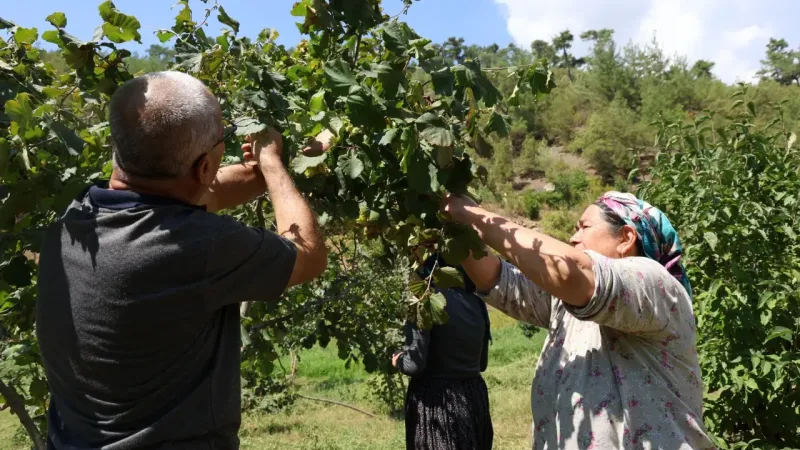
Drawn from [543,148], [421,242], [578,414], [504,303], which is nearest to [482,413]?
[504,303]

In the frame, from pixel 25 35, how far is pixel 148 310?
88 centimetres

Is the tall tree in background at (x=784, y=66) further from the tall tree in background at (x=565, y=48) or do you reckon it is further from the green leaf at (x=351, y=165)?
the green leaf at (x=351, y=165)

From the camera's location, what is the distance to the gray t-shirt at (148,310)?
144cm

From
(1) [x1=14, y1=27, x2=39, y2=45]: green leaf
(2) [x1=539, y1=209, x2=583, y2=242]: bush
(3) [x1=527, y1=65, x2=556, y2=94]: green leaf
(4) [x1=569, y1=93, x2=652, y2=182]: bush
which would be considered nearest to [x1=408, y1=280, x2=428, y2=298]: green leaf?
(3) [x1=527, y1=65, x2=556, y2=94]: green leaf

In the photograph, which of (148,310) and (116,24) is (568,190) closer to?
(116,24)

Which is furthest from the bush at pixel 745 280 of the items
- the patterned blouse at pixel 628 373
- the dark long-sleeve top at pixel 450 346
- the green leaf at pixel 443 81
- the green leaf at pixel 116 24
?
the green leaf at pixel 116 24

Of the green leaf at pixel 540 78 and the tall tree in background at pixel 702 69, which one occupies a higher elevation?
the tall tree in background at pixel 702 69

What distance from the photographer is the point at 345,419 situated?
26.1 feet

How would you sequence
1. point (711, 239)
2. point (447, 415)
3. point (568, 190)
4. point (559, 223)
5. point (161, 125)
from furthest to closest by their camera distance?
1. point (568, 190)
2. point (559, 223)
3. point (711, 239)
4. point (447, 415)
5. point (161, 125)

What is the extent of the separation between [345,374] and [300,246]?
31.5 feet

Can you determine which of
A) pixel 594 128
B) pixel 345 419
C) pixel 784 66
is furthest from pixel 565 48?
pixel 345 419

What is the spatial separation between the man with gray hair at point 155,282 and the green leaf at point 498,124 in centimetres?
51

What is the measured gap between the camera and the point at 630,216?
204 centimetres

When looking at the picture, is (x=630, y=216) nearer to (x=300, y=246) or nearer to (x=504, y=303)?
(x=504, y=303)
